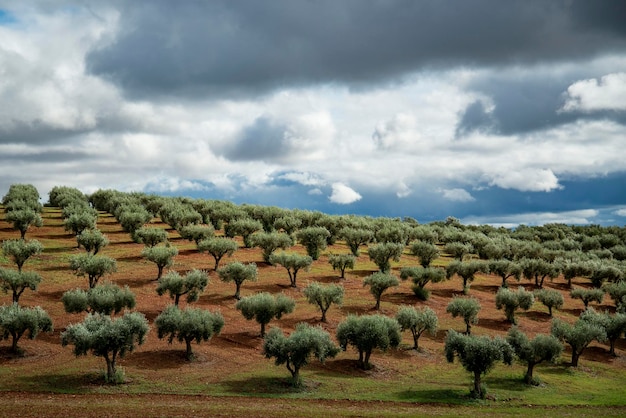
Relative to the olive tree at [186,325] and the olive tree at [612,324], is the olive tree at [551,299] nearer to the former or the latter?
the olive tree at [612,324]

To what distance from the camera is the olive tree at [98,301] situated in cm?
6550

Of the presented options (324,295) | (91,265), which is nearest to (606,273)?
(324,295)

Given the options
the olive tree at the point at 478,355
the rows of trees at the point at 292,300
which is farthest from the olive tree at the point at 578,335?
the olive tree at the point at 478,355

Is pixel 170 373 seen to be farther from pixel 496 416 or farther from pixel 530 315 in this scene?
pixel 530 315

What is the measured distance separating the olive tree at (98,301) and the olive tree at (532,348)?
48.0 metres

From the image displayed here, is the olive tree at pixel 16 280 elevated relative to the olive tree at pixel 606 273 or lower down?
lower down

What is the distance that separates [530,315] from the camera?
3799 inches

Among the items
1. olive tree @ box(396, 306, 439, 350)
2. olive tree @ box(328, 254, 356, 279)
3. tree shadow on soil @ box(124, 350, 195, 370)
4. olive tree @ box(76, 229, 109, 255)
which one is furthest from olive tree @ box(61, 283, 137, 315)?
olive tree @ box(328, 254, 356, 279)

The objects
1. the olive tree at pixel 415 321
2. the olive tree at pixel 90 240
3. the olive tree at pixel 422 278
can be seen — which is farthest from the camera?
the olive tree at pixel 422 278

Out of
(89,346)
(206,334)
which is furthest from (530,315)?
(89,346)

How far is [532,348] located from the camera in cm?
6222

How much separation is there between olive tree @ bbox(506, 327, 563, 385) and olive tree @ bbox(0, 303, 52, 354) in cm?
5443

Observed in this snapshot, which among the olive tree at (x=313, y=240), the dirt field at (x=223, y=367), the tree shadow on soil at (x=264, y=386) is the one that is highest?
the olive tree at (x=313, y=240)

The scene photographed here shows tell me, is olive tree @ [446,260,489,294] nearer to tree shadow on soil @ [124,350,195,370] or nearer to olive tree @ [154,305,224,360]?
olive tree @ [154,305,224,360]
